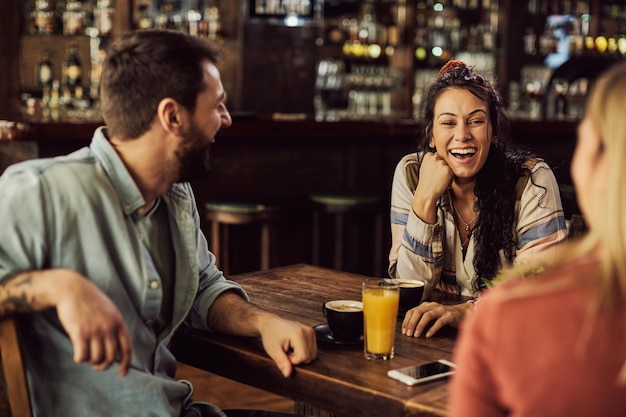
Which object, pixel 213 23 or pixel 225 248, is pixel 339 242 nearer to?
pixel 225 248

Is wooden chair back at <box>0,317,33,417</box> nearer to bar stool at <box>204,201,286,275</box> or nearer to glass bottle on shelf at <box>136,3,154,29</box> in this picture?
bar stool at <box>204,201,286,275</box>

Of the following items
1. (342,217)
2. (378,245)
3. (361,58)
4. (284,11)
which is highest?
(284,11)

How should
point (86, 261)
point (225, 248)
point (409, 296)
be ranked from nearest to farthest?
point (86, 261) < point (409, 296) < point (225, 248)

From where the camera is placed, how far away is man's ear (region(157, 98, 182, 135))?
1.60 metres

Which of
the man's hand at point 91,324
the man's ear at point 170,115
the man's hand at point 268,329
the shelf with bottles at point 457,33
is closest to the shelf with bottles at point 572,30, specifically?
the shelf with bottles at point 457,33

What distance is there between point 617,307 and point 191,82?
93cm

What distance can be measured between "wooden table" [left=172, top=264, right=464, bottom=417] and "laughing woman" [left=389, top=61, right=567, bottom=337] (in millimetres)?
285

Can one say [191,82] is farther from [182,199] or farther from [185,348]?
[185,348]

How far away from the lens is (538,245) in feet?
7.34

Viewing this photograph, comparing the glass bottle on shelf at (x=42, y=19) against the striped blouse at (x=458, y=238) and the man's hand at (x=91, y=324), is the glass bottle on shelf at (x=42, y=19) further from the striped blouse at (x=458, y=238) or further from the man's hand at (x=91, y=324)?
the man's hand at (x=91, y=324)

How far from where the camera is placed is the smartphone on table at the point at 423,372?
148 cm

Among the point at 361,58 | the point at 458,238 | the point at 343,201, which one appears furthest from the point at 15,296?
the point at 361,58

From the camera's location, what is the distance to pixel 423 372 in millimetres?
1519

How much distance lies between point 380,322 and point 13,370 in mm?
629
